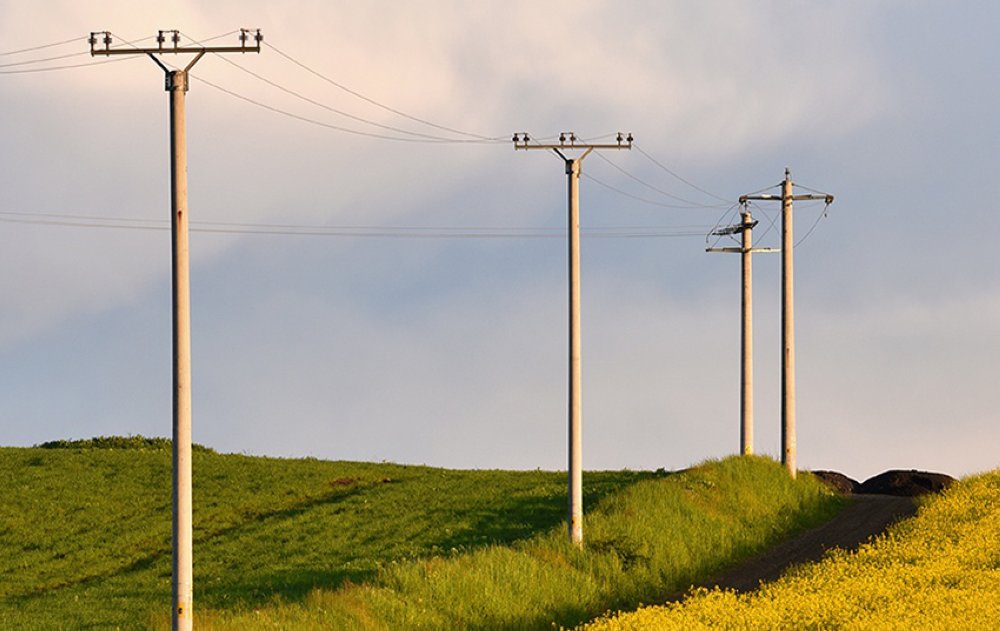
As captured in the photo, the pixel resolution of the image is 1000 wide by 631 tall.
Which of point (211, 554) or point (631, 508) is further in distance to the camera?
point (211, 554)

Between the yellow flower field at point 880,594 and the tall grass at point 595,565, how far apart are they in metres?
2.50

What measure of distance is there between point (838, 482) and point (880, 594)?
27997mm

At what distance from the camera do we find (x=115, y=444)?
77750mm

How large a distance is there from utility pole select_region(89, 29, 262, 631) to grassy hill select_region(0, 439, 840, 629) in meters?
2.37

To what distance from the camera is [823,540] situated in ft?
148

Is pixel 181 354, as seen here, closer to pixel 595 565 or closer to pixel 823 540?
pixel 595 565

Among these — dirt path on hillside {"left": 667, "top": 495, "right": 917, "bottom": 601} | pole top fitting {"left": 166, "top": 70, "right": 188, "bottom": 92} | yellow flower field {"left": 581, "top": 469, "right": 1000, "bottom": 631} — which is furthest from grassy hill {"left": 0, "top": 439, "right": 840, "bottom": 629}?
pole top fitting {"left": 166, "top": 70, "right": 188, "bottom": 92}

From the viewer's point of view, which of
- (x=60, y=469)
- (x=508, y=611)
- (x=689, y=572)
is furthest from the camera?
(x=60, y=469)

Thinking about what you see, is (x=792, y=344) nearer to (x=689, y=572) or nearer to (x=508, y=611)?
(x=689, y=572)

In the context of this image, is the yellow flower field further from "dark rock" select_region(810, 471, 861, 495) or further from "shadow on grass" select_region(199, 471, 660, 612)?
"dark rock" select_region(810, 471, 861, 495)

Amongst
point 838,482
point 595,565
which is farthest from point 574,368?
point 838,482

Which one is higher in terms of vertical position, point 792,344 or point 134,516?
point 792,344

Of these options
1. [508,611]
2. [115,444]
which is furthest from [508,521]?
[115,444]

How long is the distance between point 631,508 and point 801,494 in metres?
11.5
